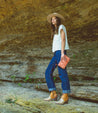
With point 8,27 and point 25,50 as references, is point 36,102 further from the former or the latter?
point 8,27

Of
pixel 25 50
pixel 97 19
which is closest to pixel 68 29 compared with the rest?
pixel 97 19

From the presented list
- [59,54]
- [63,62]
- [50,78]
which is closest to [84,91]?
[50,78]

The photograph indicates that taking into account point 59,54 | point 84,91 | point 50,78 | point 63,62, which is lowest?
point 84,91

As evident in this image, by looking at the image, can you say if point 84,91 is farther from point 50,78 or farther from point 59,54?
point 59,54

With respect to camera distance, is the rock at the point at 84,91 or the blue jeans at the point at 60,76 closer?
the blue jeans at the point at 60,76

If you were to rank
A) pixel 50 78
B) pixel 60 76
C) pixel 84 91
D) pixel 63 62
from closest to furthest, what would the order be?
pixel 63 62
pixel 60 76
pixel 50 78
pixel 84 91

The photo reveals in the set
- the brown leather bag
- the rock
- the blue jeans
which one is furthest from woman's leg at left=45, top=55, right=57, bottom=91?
the rock

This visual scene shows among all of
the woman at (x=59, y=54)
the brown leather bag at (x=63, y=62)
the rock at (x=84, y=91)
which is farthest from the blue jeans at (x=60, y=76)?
the rock at (x=84, y=91)

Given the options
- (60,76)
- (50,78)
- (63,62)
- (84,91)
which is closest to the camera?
(63,62)

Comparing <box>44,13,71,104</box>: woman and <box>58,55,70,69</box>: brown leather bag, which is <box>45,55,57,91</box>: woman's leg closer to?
<box>44,13,71,104</box>: woman

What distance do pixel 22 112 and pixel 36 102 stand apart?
1.89 ft

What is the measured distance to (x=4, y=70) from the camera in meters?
6.07

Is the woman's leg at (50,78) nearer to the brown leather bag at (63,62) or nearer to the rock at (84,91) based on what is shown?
the brown leather bag at (63,62)

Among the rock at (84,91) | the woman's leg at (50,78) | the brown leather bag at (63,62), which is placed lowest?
the rock at (84,91)
